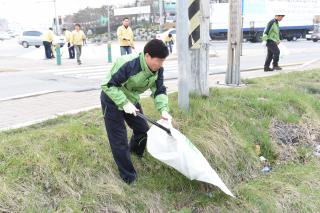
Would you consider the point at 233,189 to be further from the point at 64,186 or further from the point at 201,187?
the point at 64,186

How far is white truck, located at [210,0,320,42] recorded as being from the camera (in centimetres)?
3469

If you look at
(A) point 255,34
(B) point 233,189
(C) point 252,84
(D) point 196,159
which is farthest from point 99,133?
(A) point 255,34

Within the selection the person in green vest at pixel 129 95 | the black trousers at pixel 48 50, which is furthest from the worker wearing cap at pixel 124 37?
the person in green vest at pixel 129 95

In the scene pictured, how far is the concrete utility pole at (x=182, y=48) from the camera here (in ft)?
15.6

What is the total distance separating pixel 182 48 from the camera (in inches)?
189

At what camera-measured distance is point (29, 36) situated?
36562mm

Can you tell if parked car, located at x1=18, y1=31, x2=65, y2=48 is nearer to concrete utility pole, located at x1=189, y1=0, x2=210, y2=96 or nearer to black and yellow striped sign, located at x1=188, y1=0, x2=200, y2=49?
concrete utility pole, located at x1=189, y1=0, x2=210, y2=96

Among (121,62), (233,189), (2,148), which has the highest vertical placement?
(121,62)

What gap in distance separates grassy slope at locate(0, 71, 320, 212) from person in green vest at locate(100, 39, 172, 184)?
23 cm

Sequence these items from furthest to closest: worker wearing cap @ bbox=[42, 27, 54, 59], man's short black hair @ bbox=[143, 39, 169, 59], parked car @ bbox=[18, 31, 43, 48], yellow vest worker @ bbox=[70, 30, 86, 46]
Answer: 1. parked car @ bbox=[18, 31, 43, 48]
2. worker wearing cap @ bbox=[42, 27, 54, 59]
3. yellow vest worker @ bbox=[70, 30, 86, 46]
4. man's short black hair @ bbox=[143, 39, 169, 59]

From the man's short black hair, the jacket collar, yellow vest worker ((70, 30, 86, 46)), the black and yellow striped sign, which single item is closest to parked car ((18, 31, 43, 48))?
yellow vest worker ((70, 30, 86, 46))

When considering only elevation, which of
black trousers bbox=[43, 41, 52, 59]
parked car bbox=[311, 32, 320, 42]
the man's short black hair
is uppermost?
the man's short black hair

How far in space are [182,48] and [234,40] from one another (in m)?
3.16

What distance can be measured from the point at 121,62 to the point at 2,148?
137 cm
